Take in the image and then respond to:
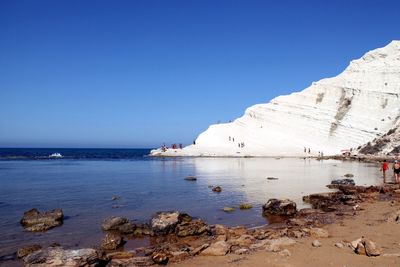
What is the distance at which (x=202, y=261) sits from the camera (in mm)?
9156

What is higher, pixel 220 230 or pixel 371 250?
pixel 371 250

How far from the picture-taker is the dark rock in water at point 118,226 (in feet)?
42.7

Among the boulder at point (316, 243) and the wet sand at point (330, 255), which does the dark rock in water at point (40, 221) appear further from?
the boulder at point (316, 243)

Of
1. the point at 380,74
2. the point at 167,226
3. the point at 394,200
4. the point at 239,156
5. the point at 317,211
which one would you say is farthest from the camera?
the point at 380,74

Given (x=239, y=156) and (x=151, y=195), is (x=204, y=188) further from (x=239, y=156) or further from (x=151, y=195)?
(x=239, y=156)

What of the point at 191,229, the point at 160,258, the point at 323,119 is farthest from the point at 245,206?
the point at 323,119

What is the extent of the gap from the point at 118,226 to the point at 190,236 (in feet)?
8.28

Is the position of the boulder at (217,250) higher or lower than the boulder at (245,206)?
lower

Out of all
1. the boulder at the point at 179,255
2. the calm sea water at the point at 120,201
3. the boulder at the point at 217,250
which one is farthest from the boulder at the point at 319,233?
the boulder at the point at 179,255

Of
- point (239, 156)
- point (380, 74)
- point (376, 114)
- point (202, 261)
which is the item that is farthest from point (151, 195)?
point (380, 74)

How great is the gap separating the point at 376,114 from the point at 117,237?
6755 cm

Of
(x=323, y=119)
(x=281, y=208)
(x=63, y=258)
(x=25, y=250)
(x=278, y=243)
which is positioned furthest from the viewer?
(x=323, y=119)

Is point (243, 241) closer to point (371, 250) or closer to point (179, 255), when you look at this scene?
point (179, 255)

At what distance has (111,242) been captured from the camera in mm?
11266
